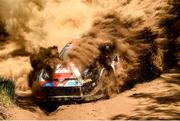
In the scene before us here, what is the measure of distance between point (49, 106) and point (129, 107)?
2.14 m

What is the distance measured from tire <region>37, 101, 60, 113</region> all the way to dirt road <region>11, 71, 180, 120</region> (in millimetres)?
128

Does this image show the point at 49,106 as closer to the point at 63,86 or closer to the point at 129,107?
the point at 63,86

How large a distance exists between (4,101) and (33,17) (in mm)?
8265

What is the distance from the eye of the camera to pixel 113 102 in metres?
10.7

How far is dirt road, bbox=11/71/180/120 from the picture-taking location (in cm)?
945

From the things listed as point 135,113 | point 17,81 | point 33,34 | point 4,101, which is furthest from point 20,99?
point 33,34

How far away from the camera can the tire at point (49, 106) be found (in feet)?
35.0

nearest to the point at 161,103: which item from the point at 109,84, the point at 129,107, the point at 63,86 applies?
the point at 129,107

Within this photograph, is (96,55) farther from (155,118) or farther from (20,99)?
(155,118)

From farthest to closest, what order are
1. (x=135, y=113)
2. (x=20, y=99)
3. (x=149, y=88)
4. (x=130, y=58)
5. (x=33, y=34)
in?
(x=33, y=34) < (x=130, y=58) < (x=20, y=99) < (x=149, y=88) < (x=135, y=113)

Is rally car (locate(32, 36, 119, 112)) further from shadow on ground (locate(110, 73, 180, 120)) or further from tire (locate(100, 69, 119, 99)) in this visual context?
shadow on ground (locate(110, 73, 180, 120))

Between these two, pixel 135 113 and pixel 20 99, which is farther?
pixel 20 99

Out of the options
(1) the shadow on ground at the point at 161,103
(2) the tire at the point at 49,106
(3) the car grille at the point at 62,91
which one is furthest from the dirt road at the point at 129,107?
(3) the car grille at the point at 62,91

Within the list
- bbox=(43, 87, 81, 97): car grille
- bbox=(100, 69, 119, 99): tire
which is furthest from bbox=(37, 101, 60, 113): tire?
bbox=(100, 69, 119, 99): tire
